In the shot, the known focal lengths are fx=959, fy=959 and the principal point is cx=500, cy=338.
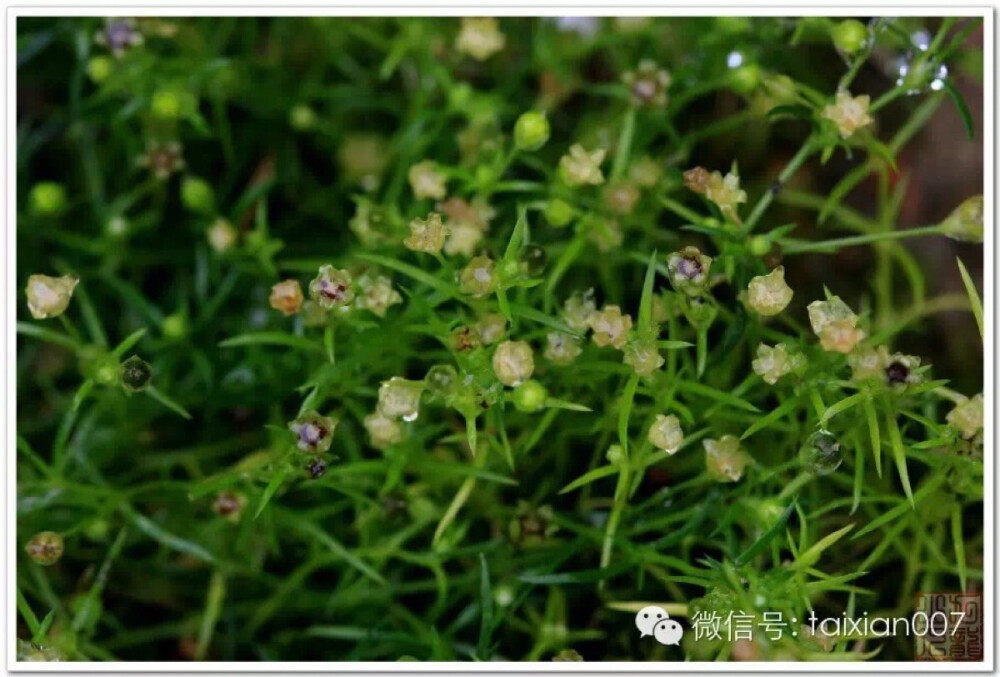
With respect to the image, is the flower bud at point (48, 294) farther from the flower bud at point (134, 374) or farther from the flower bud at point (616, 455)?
the flower bud at point (616, 455)

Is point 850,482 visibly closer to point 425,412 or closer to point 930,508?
point 930,508

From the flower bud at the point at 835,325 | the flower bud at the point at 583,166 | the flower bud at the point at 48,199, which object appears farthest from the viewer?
the flower bud at the point at 48,199

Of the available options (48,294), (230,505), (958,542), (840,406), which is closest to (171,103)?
(48,294)

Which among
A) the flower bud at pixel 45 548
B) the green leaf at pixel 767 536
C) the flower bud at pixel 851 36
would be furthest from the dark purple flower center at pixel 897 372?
the flower bud at pixel 45 548

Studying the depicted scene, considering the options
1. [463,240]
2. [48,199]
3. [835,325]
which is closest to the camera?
[835,325]

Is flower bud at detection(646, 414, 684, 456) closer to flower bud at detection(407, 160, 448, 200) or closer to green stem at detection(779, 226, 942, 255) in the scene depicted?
green stem at detection(779, 226, 942, 255)

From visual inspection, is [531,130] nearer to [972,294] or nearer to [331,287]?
[331,287]

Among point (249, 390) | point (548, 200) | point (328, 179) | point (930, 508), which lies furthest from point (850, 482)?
point (328, 179)
